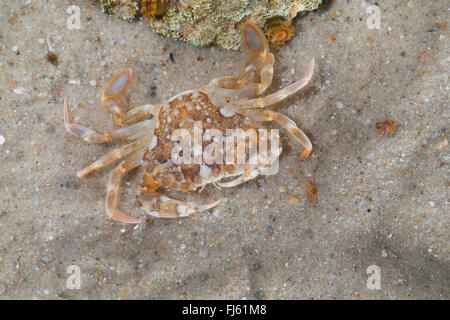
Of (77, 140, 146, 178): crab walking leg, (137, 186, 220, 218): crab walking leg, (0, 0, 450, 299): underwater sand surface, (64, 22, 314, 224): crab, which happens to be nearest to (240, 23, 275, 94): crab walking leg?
(64, 22, 314, 224): crab

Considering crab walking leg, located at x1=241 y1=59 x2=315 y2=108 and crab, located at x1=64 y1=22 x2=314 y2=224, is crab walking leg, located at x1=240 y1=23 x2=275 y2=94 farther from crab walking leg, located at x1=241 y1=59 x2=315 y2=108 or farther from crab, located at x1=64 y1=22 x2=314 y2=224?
crab walking leg, located at x1=241 y1=59 x2=315 y2=108

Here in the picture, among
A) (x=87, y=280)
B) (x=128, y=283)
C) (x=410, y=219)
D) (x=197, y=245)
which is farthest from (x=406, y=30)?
(x=87, y=280)

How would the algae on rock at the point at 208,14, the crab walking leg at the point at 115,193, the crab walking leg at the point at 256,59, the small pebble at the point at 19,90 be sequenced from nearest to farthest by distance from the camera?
1. the algae on rock at the point at 208,14
2. the crab walking leg at the point at 256,59
3. the crab walking leg at the point at 115,193
4. the small pebble at the point at 19,90

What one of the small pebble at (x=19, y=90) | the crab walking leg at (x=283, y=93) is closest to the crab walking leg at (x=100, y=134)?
the small pebble at (x=19, y=90)

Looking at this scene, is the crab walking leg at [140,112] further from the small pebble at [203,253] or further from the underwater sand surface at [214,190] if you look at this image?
the small pebble at [203,253]

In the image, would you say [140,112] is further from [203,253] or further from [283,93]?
[203,253]

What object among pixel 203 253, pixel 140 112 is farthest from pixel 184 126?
pixel 203 253
